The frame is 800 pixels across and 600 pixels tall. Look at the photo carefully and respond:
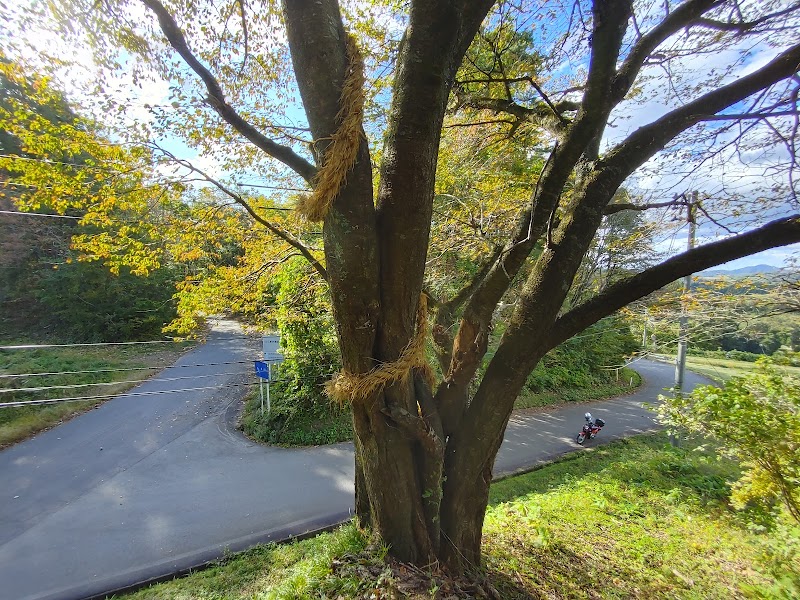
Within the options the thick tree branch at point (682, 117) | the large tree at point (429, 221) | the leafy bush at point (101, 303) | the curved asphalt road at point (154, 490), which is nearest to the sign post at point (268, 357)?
the curved asphalt road at point (154, 490)

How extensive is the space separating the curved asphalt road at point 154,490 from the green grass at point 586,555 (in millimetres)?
627

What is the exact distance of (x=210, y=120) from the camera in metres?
3.63

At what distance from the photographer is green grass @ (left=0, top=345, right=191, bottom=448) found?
738 centimetres

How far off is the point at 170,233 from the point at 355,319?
126 inches

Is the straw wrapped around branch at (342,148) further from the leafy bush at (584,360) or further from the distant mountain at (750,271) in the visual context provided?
the leafy bush at (584,360)

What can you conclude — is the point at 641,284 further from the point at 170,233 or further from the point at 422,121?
the point at 170,233

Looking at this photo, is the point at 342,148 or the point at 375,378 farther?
the point at 375,378

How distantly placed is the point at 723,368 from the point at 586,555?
1192 centimetres

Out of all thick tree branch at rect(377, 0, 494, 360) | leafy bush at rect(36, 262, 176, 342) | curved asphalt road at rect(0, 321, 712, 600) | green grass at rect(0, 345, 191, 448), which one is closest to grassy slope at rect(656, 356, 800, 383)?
curved asphalt road at rect(0, 321, 712, 600)

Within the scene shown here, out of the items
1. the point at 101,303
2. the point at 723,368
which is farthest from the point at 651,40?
the point at 101,303

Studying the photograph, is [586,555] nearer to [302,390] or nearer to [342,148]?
[342,148]

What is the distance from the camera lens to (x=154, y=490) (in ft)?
18.5

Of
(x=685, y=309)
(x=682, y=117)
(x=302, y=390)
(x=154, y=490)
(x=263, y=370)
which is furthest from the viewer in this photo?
(x=302, y=390)

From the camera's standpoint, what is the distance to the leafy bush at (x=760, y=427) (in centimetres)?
401
